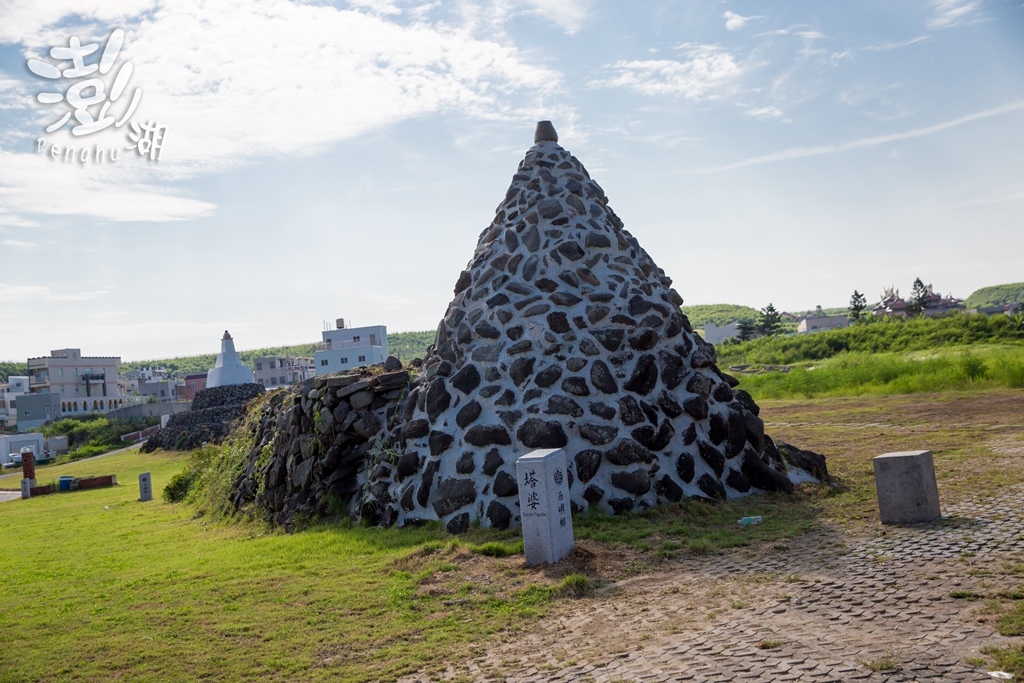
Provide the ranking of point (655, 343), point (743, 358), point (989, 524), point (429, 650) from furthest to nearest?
1. point (743, 358)
2. point (655, 343)
3. point (989, 524)
4. point (429, 650)

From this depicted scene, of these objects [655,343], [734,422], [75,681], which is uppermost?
[655,343]

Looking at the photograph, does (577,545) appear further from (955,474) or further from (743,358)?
(743,358)

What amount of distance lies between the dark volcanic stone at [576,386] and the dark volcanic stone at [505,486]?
4.10 feet

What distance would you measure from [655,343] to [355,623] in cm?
551

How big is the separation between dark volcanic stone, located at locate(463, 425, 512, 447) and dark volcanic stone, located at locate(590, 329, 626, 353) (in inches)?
64.0

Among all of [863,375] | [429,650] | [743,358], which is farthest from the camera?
[743,358]

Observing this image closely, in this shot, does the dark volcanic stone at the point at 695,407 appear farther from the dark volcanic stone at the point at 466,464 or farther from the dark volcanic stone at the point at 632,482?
the dark volcanic stone at the point at 466,464

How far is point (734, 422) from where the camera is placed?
414 inches

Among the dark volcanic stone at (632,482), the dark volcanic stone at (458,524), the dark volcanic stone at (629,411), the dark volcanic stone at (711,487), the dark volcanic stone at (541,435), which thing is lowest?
the dark volcanic stone at (458,524)

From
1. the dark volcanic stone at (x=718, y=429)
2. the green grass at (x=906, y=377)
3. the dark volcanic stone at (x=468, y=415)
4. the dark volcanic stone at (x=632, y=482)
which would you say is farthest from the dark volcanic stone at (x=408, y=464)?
the green grass at (x=906, y=377)

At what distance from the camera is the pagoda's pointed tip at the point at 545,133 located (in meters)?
12.3

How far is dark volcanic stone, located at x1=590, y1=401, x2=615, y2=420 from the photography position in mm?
9961

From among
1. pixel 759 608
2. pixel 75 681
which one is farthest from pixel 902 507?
pixel 75 681

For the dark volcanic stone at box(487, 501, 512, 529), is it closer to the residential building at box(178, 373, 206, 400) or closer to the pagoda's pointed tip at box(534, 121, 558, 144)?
the pagoda's pointed tip at box(534, 121, 558, 144)
